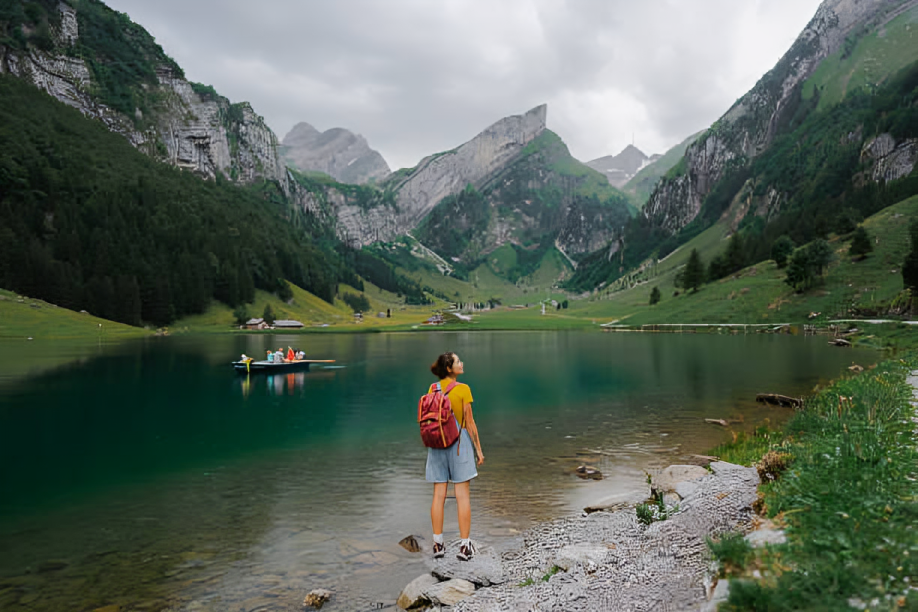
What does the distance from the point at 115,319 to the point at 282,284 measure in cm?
6831

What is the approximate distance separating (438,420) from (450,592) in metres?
3.32

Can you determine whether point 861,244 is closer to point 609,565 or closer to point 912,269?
point 912,269

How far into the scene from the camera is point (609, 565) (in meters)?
9.47

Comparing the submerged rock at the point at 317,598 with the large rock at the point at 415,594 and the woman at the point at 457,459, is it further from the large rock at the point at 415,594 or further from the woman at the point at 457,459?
the woman at the point at 457,459

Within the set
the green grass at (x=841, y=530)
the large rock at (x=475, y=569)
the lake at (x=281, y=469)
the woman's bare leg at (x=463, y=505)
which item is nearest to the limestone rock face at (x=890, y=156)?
the lake at (x=281, y=469)

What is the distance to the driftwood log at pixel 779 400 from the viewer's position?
30.2 meters

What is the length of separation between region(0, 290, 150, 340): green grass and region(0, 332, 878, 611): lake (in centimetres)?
6628

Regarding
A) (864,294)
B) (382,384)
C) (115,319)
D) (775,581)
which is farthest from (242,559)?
(115,319)

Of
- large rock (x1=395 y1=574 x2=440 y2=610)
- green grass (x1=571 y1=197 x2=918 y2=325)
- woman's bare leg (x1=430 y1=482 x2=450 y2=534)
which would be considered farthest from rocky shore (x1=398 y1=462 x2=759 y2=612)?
green grass (x1=571 y1=197 x2=918 y2=325)

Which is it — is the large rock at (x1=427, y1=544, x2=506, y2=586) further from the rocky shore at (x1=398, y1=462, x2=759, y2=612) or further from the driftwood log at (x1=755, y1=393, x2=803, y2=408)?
the driftwood log at (x1=755, y1=393, x2=803, y2=408)

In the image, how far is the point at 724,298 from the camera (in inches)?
4744

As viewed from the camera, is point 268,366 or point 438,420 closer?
point 438,420

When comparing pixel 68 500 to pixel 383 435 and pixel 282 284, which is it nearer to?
pixel 383 435

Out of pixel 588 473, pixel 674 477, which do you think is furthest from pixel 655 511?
pixel 588 473
